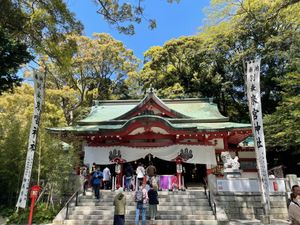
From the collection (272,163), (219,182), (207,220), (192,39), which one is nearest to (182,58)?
(192,39)

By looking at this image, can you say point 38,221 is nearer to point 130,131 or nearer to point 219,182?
point 130,131

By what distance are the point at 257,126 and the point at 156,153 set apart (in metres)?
5.74

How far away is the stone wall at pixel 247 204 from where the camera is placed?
1090cm

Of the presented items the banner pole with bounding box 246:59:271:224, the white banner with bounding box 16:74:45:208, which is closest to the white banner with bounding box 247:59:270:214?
the banner pole with bounding box 246:59:271:224

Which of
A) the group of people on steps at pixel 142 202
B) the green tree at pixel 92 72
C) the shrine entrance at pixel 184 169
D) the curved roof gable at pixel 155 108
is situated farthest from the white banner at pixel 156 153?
the green tree at pixel 92 72

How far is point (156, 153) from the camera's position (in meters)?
14.5

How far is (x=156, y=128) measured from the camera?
1459 cm

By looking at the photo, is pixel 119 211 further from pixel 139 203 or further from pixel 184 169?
pixel 184 169

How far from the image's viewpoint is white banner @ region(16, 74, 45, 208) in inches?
353

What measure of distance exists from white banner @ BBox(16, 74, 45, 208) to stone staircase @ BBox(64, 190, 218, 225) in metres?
1.70

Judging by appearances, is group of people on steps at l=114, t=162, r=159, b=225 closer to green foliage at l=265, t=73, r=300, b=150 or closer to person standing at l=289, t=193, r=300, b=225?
person standing at l=289, t=193, r=300, b=225

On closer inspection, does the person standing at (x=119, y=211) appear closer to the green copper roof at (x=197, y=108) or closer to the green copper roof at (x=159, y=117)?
the green copper roof at (x=159, y=117)

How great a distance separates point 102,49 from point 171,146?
16.4 m

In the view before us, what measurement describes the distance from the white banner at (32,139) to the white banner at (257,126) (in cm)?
791
